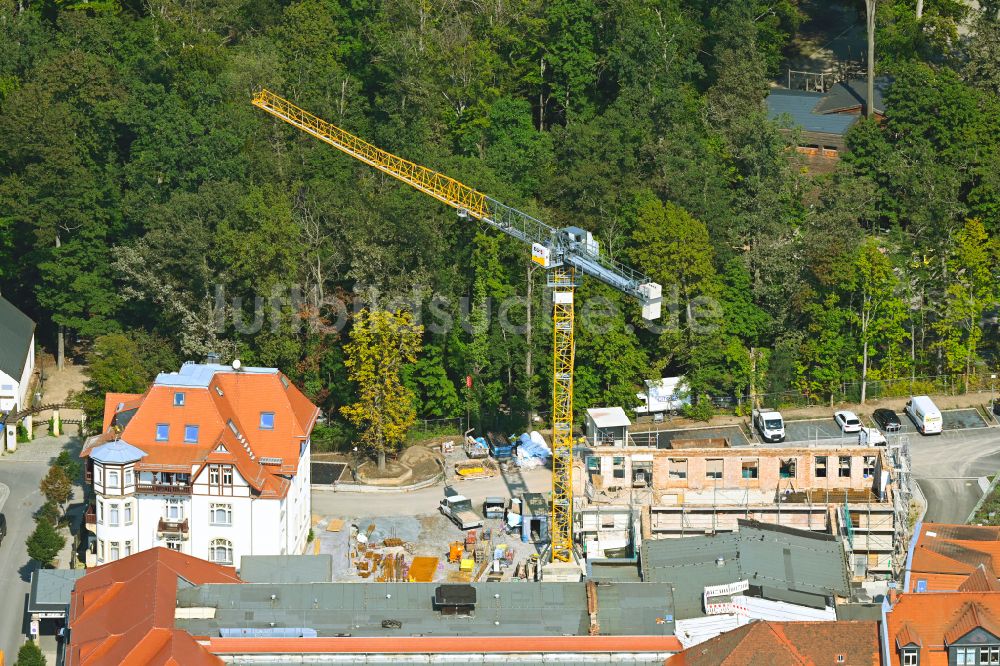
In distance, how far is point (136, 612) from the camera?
4734 inches

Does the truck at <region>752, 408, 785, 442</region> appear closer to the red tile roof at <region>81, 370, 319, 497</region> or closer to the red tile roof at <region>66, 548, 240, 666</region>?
the red tile roof at <region>81, 370, 319, 497</region>

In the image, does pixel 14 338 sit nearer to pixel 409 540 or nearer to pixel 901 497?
pixel 409 540

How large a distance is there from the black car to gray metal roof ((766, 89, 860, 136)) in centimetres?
2461

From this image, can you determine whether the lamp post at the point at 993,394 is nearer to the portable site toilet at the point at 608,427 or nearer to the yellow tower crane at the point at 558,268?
the yellow tower crane at the point at 558,268

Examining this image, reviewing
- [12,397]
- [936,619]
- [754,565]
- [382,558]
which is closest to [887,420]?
[754,565]

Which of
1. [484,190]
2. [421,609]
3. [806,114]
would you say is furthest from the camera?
[806,114]

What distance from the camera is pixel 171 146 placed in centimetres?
15625

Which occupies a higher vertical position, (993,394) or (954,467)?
(993,394)

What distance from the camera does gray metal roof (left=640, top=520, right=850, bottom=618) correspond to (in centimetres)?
12606

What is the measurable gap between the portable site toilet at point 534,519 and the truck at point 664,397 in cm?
1269

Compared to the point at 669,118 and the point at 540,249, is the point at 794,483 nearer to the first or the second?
the point at 540,249

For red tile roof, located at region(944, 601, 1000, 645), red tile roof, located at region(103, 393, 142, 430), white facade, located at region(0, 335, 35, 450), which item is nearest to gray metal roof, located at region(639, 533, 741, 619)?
red tile roof, located at region(944, 601, 1000, 645)

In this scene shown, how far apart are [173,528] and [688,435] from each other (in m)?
36.0

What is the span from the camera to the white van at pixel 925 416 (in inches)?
5950
